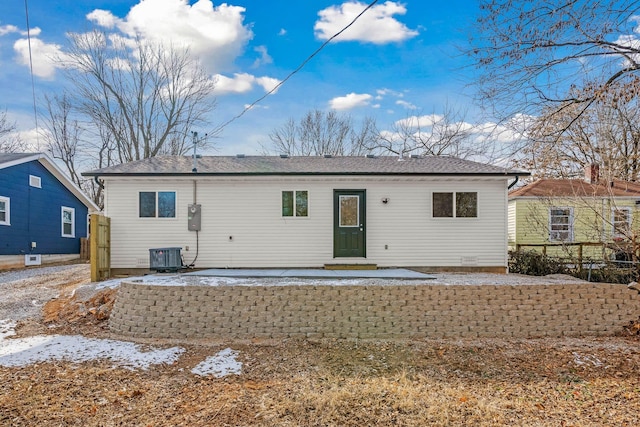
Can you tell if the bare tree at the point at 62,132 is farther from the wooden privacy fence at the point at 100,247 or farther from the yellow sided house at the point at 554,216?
the yellow sided house at the point at 554,216

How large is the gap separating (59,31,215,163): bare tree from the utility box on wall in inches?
566

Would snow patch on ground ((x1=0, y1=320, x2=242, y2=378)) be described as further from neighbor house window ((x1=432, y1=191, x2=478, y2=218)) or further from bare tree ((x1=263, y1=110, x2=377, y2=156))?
bare tree ((x1=263, y1=110, x2=377, y2=156))

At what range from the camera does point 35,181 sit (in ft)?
47.8

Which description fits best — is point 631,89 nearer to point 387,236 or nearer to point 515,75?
point 515,75

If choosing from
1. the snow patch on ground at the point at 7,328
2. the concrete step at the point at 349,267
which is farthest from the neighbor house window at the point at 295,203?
the snow patch on ground at the point at 7,328

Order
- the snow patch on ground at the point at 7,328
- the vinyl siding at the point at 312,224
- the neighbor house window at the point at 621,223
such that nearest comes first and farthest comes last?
the snow patch on ground at the point at 7,328 → the neighbor house window at the point at 621,223 → the vinyl siding at the point at 312,224

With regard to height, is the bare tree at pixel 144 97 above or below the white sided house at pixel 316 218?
above

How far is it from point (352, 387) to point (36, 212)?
14.7m

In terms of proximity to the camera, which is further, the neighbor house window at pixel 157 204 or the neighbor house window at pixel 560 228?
the neighbor house window at pixel 560 228

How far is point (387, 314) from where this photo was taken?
6996mm

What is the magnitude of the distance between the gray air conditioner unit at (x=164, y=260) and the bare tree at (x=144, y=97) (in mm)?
14705

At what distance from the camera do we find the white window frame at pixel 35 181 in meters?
14.3

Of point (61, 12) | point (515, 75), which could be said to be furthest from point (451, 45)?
point (61, 12)

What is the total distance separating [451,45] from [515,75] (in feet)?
3.26
